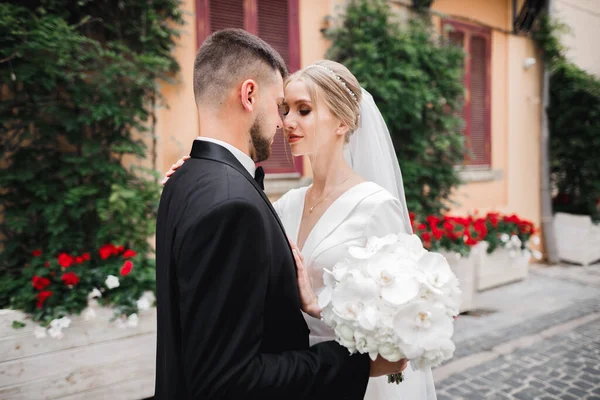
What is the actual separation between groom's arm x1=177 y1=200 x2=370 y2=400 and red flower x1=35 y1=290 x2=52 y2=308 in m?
2.19

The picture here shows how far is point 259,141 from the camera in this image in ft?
4.71

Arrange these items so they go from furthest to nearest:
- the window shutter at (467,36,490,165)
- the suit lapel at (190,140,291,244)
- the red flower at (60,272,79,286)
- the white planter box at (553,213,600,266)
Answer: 1. the white planter box at (553,213,600,266)
2. the window shutter at (467,36,490,165)
3. the red flower at (60,272,79,286)
4. the suit lapel at (190,140,291,244)

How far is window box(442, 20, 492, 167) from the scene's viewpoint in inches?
281

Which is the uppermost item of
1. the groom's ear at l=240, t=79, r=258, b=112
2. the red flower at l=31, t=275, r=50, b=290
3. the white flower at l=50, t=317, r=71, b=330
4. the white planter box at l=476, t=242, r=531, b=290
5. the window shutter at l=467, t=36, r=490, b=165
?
the window shutter at l=467, t=36, r=490, b=165

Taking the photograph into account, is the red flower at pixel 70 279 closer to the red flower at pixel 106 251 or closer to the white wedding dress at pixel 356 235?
the red flower at pixel 106 251

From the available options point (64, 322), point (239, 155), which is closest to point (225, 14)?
point (64, 322)

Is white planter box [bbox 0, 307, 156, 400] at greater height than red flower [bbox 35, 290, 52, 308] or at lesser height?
lesser

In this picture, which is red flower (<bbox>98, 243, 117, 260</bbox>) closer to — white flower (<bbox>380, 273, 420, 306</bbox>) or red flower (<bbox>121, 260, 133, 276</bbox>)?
red flower (<bbox>121, 260, 133, 276</bbox>)

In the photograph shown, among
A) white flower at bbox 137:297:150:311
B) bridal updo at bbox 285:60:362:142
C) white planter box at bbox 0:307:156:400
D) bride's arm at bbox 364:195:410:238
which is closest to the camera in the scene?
bride's arm at bbox 364:195:410:238

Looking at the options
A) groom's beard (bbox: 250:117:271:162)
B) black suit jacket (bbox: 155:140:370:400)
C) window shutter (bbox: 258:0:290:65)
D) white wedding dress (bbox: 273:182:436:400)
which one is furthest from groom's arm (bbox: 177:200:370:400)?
window shutter (bbox: 258:0:290:65)

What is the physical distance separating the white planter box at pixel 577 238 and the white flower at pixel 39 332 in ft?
28.4

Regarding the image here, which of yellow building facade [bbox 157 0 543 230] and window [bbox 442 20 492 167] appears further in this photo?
window [bbox 442 20 492 167]

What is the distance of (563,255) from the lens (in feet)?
27.0

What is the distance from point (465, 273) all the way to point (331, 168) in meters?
3.67
